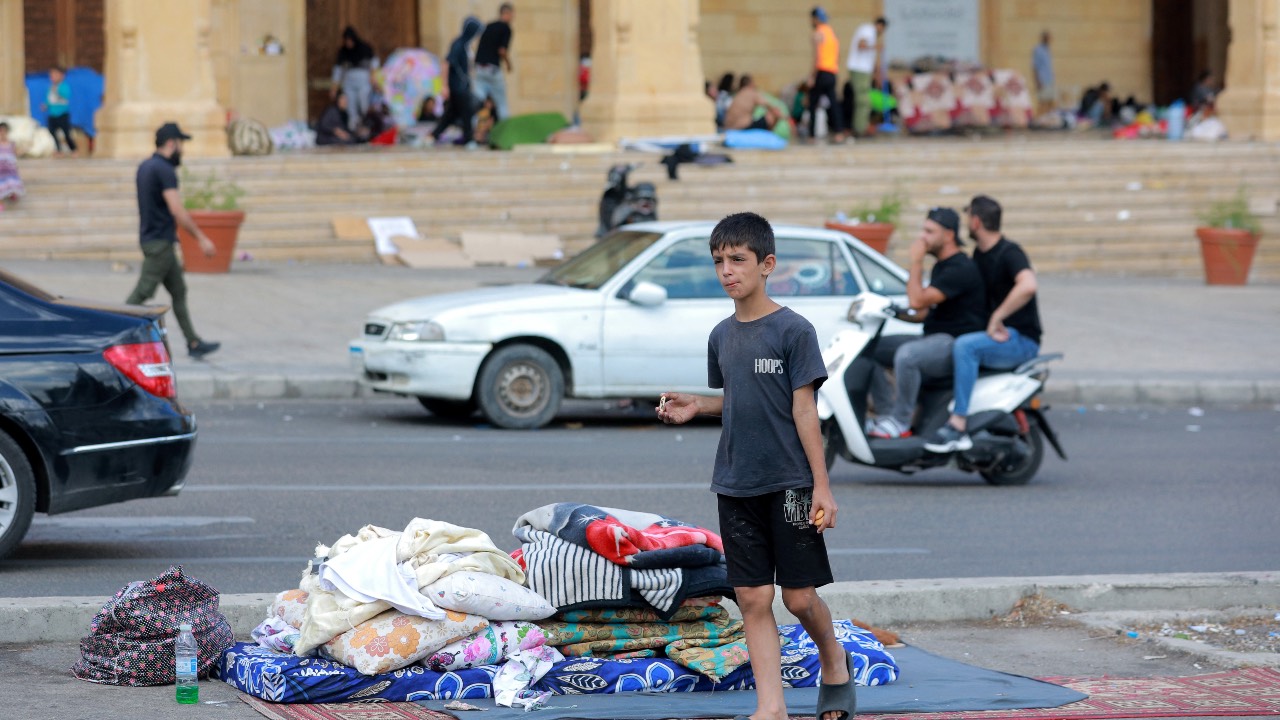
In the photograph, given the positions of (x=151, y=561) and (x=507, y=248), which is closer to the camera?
(x=151, y=561)

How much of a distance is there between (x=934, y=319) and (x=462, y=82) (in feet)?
60.0

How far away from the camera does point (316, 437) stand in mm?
12898

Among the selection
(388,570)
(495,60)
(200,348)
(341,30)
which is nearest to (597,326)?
(200,348)

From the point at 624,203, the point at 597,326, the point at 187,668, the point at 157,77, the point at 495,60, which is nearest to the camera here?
the point at 187,668

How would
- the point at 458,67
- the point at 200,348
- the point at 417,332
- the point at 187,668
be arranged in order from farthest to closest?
the point at 458,67, the point at 200,348, the point at 417,332, the point at 187,668

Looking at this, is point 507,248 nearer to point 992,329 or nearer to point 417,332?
point 417,332

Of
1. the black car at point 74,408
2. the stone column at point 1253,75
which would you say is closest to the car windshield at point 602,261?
the black car at point 74,408

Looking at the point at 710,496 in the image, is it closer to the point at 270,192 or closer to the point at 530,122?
the point at 270,192

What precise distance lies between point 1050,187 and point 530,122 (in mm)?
7790

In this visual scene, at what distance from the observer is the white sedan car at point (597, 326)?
13.1 m

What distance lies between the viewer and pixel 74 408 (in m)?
7.94

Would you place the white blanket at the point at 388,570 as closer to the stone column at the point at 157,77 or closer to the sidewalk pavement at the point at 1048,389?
the sidewalk pavement at the point at 1048,389

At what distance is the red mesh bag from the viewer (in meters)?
6.31

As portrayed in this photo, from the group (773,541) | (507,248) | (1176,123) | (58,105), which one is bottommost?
(773,541)
